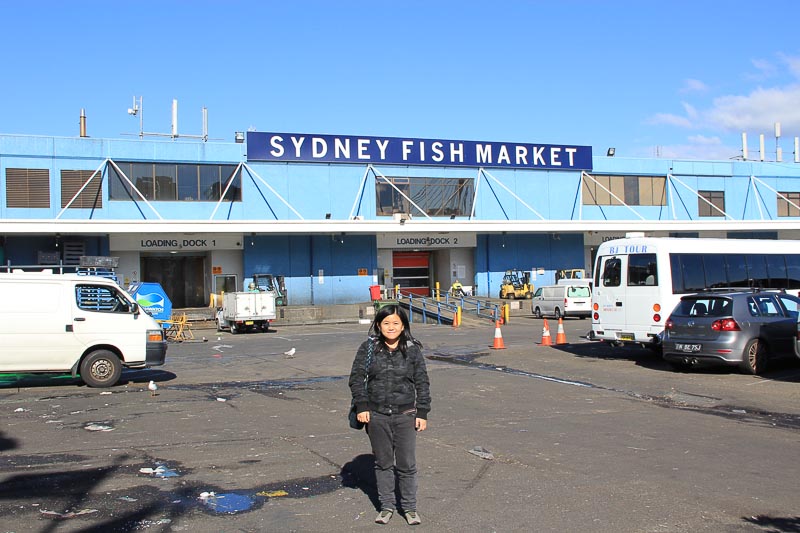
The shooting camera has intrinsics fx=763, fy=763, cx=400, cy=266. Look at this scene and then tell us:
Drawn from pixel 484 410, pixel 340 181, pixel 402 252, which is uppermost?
pixel 340 181

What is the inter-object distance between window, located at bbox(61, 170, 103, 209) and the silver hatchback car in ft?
105

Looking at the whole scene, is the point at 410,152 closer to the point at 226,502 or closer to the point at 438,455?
the point at 438,455

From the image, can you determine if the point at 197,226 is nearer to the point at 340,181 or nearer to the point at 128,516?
the point at 340,181

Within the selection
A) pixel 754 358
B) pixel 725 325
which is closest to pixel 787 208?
pixel 754 358

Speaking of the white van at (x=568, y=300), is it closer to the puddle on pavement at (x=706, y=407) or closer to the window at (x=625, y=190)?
the window at (x=625, y=190)

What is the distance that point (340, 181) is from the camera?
144 ft

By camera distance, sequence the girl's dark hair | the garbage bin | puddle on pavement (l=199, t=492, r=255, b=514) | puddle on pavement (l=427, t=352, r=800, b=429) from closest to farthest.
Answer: the girl's dark hair
puddle on pavement (l=199, t=492, r=255, b=514)
puddle on pavement (l=427, t=352, r=800, b=429)
the garbage bin

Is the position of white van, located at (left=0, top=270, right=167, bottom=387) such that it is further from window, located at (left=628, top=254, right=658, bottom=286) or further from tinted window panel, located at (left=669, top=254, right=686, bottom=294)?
tinted window panel, located at (left=669, top=254, right=686, bottom=294)

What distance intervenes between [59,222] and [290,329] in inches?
456

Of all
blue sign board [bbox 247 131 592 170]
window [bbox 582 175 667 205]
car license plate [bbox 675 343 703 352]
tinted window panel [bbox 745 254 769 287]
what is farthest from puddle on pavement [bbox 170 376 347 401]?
window [bbox 582 175 667 205]

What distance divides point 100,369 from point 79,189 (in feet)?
90.3

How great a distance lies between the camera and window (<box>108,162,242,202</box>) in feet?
131

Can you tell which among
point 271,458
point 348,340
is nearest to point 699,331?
point 271,458

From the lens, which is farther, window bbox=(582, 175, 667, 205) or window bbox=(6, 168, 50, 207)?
window bbox=(582, 175, 667, 205)
